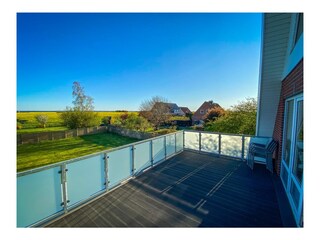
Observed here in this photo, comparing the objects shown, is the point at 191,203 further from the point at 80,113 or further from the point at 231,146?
the point at 80,113

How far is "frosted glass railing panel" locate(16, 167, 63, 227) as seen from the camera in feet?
6.90

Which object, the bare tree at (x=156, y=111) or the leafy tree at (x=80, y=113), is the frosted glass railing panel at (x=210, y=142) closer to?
the bare tree at (x=156, y=111)

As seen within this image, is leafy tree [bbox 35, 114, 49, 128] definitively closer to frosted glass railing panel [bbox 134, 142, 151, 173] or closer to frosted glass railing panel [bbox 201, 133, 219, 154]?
frosted glass railing panel [bbox 134, 142, 151, 173]

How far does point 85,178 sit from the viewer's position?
291 cm

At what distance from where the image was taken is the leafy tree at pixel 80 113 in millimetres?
16031

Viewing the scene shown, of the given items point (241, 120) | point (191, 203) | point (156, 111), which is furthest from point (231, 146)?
point (156, 111)

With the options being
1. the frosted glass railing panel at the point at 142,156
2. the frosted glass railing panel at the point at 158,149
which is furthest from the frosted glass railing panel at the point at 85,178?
the frosted glass railing panel at the point at 158,149

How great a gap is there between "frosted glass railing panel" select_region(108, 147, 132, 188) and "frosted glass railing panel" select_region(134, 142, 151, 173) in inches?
9.2

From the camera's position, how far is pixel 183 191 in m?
3.31
